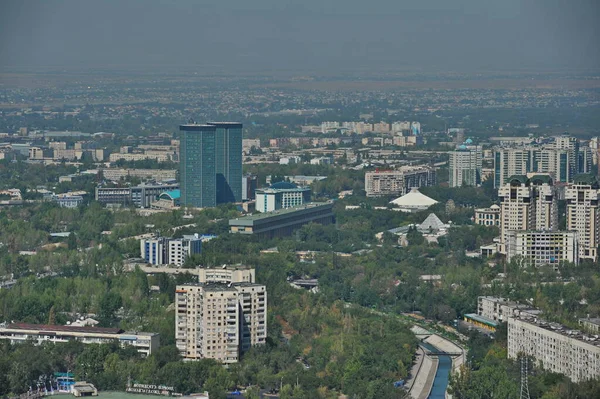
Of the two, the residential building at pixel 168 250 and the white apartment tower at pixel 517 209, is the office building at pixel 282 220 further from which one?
the white apartment tower at pixel 517 209

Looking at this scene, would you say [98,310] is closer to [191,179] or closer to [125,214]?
[125,214]

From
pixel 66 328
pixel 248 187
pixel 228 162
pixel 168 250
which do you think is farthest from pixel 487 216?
pixel 66 328

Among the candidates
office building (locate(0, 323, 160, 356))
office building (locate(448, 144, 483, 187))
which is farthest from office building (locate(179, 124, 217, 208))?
office building (locate(0, 323, 160, 356))

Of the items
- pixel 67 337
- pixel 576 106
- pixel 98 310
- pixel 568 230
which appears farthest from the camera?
pixel 576 106

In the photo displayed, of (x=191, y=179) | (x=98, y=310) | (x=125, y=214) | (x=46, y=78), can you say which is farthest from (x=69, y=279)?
(x=46, y=78)

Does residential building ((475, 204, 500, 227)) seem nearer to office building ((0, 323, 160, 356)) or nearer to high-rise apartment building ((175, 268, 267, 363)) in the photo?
high-rise apartment building ((175, 268, 267, 363))
